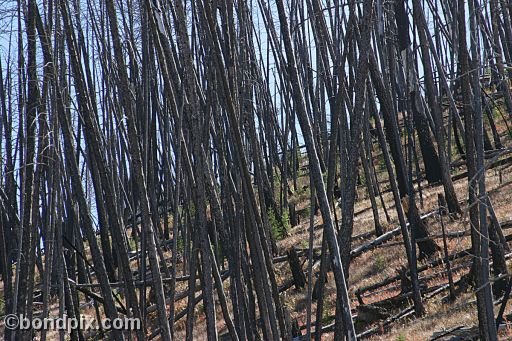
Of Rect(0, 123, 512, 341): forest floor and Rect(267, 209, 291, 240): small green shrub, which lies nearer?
Rect(0, 123, 512, 341): forest floor

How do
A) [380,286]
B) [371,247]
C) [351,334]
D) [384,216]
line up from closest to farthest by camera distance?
[351,334], [380,286], [371,247], [384,216]

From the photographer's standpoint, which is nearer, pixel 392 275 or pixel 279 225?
pixel 392 275

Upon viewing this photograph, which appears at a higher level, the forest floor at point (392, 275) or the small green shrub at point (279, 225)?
the small green shrub at point (279, 225)

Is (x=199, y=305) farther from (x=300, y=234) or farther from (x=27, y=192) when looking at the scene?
(x=27, y=192)

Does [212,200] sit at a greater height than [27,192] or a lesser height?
lesser

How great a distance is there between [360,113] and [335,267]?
878mm

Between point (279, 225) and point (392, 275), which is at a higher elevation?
point (279, 225)

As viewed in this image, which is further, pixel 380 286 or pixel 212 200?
pixel 380 286

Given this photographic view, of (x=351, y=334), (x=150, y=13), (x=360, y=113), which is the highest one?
(x=150, y=13)

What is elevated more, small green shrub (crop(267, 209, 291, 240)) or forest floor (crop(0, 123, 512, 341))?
small green shrub (crop(267, 209, 291, 240))

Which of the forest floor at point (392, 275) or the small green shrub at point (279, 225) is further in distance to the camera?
the small green shrub at point (279, 225)

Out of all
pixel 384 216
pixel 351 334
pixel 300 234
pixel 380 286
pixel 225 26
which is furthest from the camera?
pixel 300 234

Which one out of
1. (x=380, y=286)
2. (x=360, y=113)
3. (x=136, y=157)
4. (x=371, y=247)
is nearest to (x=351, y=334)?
(x=360, y=113)

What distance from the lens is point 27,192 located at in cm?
573
